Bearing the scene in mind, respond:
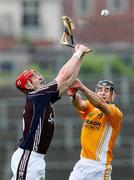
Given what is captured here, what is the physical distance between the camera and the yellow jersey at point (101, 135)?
12273 millimetres

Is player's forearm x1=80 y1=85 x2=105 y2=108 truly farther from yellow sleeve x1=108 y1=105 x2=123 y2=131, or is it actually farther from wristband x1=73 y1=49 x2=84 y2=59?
wristband x1=73 y1=49 x2=84 y2=59

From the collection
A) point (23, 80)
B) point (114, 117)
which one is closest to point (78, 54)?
point (23, 80)

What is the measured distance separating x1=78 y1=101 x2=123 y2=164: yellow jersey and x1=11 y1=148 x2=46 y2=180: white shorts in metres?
1.30

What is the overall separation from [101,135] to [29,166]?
4.99 ft

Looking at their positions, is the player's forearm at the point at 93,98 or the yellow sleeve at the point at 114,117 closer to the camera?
the player's forearm at the point at 93,98

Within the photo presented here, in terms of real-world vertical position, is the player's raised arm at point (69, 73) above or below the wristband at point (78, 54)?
below

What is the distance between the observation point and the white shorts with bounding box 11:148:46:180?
11014 millimetres

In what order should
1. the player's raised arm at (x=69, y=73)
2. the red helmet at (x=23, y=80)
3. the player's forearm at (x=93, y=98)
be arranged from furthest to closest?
the player's forearm at (x=93, y=98) < the red helmet at (x=23, y=80) < the player's raised arm at (x=69, y=73)

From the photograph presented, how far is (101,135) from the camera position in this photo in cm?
1230

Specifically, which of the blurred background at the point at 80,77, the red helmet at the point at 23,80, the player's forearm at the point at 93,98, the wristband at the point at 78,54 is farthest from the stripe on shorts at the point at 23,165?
the blurred background at the point at 80,77

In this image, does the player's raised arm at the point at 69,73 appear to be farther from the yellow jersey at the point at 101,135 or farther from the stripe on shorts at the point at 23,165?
the yellow jersey at the point at 101,135

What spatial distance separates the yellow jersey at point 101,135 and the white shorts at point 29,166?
130 cm

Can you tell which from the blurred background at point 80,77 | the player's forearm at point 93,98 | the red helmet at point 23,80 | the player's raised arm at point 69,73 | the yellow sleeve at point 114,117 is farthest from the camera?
the blurred background at point 80,77

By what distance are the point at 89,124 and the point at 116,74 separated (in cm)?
1367
